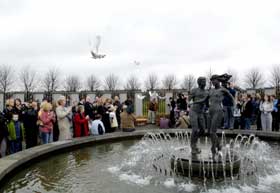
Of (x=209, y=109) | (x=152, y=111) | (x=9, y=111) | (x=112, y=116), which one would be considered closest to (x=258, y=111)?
(x=152, y=111)

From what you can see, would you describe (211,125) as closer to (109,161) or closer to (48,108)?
(109,161)

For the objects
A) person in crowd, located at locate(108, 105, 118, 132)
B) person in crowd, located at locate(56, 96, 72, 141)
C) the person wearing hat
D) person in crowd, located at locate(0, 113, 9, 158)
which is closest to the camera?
the person wearing hat

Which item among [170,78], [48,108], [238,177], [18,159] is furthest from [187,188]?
[170,78]

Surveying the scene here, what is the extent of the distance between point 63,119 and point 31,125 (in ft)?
3.89

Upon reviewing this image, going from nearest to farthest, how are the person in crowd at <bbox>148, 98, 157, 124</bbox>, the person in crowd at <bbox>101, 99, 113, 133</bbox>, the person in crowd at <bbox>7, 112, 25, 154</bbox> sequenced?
the person in crowd at <bbox>7, 112, 25, 154</bbox> → the person in crowd at <bbox>101, 99, 113, 133</bbox> → the person in crowd at <bbox>148, 98, 157, 124</bbox>

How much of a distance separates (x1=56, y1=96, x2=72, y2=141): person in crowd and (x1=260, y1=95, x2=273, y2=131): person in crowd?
8628 millimetres

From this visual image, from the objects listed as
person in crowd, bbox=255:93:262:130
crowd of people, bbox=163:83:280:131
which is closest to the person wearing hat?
crowd of people, bbox=163:83:280:131

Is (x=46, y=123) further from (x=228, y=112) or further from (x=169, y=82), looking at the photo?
(x=169, y=82)

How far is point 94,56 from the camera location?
29.0m

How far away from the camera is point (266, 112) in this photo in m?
15.5

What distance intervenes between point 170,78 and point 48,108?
246ft

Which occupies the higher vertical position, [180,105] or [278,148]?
[180,105]

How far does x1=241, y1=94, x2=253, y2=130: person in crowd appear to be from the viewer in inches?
628

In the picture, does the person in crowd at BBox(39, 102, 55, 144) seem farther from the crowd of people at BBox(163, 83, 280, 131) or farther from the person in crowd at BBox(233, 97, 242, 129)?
the person in crowd at BBox(233, 97, 242, 129)
